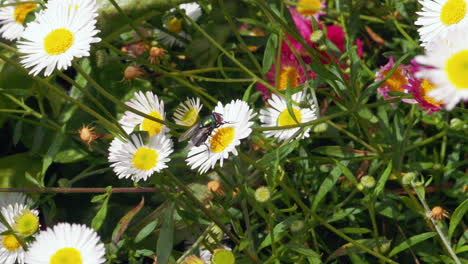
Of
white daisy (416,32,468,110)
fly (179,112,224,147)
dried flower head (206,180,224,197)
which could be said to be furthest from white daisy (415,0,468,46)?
dried flower head (206,180,224,197)

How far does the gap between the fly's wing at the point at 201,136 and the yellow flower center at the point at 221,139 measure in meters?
0.06

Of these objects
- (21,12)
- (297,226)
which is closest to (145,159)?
(297,226)

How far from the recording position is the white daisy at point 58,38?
116 centimetres

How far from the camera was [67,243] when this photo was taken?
4.14 feet

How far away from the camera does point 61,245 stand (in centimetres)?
126

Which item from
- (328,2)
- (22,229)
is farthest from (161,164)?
(328,2)

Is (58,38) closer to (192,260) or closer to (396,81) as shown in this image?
(192,260)

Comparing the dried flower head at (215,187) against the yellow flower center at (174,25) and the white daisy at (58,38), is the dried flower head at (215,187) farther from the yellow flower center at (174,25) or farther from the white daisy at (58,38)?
the yellow flower center at (174,25)

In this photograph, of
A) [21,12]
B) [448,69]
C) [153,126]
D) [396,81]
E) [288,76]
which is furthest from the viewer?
[21,12]

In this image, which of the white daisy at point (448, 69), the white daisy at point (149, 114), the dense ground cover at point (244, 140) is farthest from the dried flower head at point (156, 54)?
the white daisy at point (448, 69)

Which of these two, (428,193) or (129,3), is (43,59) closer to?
(129,3)

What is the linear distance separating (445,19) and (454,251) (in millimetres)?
496

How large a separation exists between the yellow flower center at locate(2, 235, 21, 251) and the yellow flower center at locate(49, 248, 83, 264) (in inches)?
8.0

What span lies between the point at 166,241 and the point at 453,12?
2.52ft
